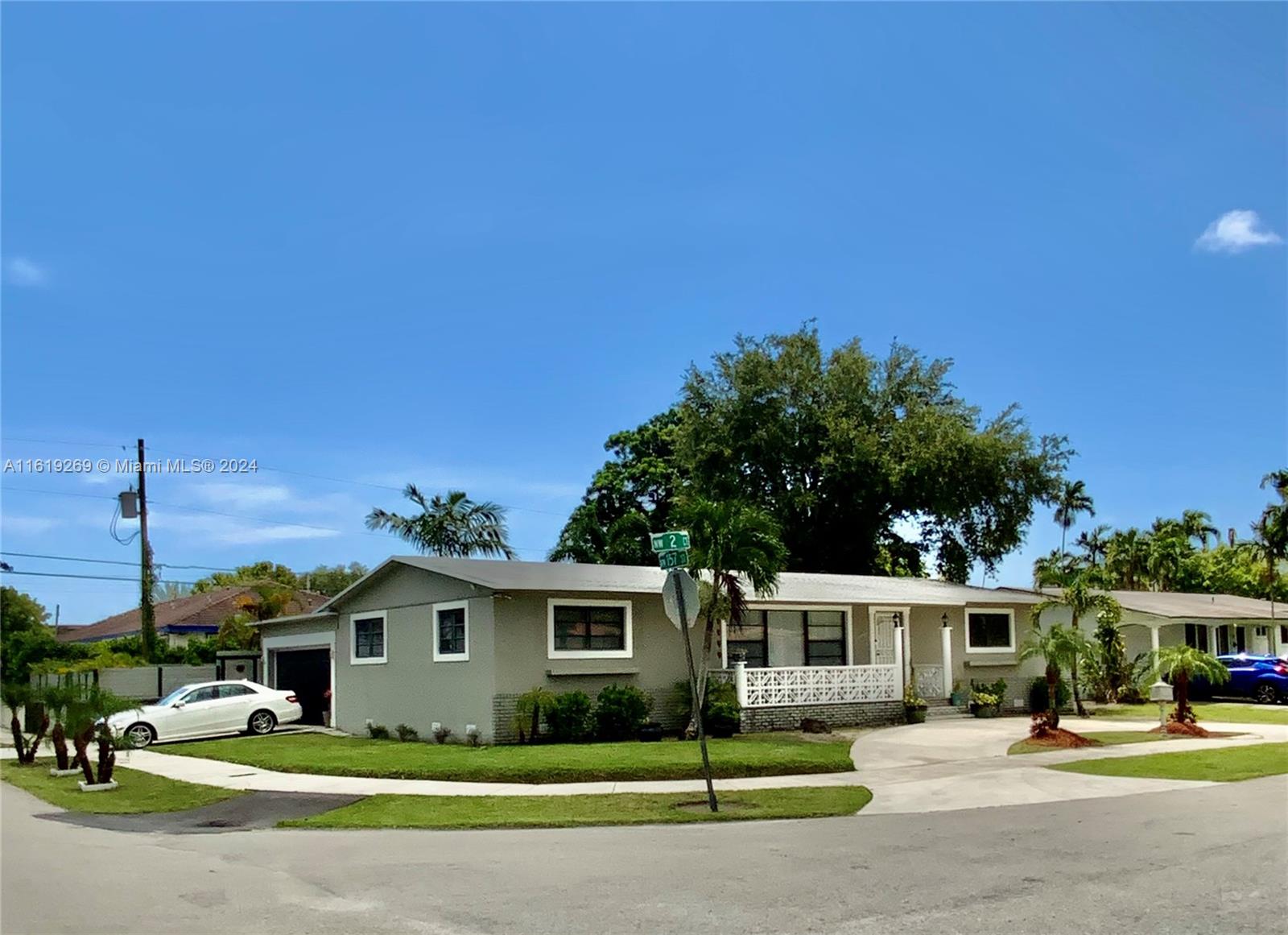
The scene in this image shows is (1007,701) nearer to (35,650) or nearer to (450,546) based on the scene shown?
(450,546)

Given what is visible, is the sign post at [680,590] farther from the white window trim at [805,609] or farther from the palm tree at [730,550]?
the white window trim at [805,609]

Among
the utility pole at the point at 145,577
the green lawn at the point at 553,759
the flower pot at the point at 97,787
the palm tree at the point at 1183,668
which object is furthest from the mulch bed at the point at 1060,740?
the utility pole at the point at 145,577

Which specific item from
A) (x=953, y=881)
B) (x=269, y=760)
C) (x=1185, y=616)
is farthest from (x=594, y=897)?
(x=1185, y=616)

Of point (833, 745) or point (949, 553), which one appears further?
point (949, 553)

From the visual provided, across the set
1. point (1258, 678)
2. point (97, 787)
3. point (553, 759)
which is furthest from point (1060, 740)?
point (1258, 678)

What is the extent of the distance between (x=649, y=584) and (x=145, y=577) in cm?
2180

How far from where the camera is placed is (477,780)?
17.1 meters

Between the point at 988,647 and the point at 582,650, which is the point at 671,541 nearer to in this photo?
the point at 582,650

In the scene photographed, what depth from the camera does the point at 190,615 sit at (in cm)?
5200

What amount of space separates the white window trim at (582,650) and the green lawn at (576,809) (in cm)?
787

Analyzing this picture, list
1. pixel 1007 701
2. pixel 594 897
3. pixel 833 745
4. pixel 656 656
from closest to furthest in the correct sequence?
pixel 594 897, pixel 833 745, pixel 656 656, pixel 1007 701

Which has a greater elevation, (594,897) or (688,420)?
(688,420)

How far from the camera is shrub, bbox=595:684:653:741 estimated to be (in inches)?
907

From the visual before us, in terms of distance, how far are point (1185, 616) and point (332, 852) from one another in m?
32.7
